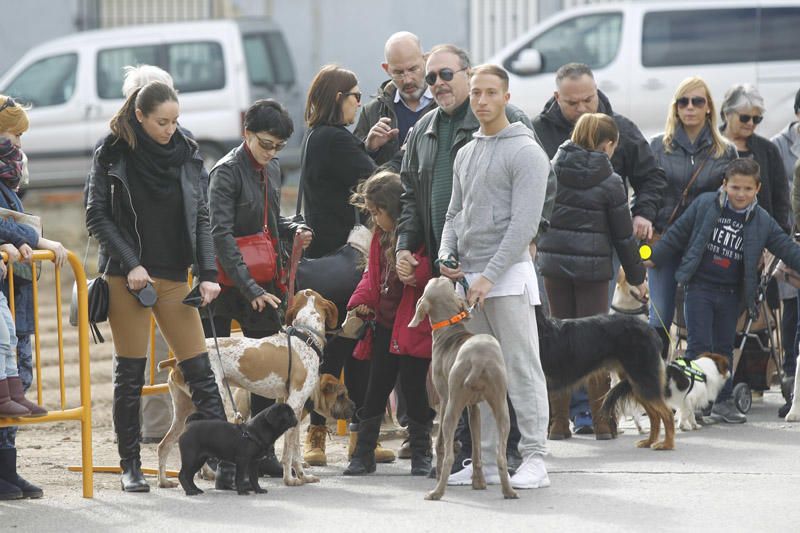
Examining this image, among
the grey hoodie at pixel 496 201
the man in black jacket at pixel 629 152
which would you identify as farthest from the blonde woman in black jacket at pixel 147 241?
the man in black jacket at pixel 629 152

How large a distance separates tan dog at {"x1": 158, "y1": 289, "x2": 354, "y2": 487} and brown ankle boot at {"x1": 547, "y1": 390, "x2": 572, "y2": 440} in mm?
1725

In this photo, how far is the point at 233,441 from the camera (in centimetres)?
657

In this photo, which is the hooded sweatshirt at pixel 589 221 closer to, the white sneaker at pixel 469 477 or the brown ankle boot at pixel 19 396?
the white sneaker at pixel 469 477

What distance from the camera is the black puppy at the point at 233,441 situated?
6.55 metres

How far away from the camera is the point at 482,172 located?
655 centimetres

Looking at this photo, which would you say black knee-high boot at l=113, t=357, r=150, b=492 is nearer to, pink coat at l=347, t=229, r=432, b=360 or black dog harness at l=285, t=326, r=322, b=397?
black dog harness at l=285, t=326, r=322, b=397

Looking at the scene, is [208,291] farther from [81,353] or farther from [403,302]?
[403,302]

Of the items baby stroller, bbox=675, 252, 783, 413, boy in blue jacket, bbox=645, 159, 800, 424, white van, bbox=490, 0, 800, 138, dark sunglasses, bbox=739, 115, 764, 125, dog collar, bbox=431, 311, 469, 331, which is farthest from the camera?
white van, bbox=490, 0, 800, 138

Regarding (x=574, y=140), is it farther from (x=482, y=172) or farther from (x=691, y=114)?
(x=482, y=172)

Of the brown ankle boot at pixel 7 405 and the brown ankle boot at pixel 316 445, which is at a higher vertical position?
the brown ankle boot at pixel 7 405

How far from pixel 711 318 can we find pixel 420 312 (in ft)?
9.49

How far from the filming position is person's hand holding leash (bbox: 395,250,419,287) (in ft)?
22.8

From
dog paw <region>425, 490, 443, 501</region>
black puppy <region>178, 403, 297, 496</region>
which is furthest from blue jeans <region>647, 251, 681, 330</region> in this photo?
black puppy <region>178, 403, 297, 496</region>

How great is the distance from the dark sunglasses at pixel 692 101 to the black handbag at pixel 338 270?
7.99ft
